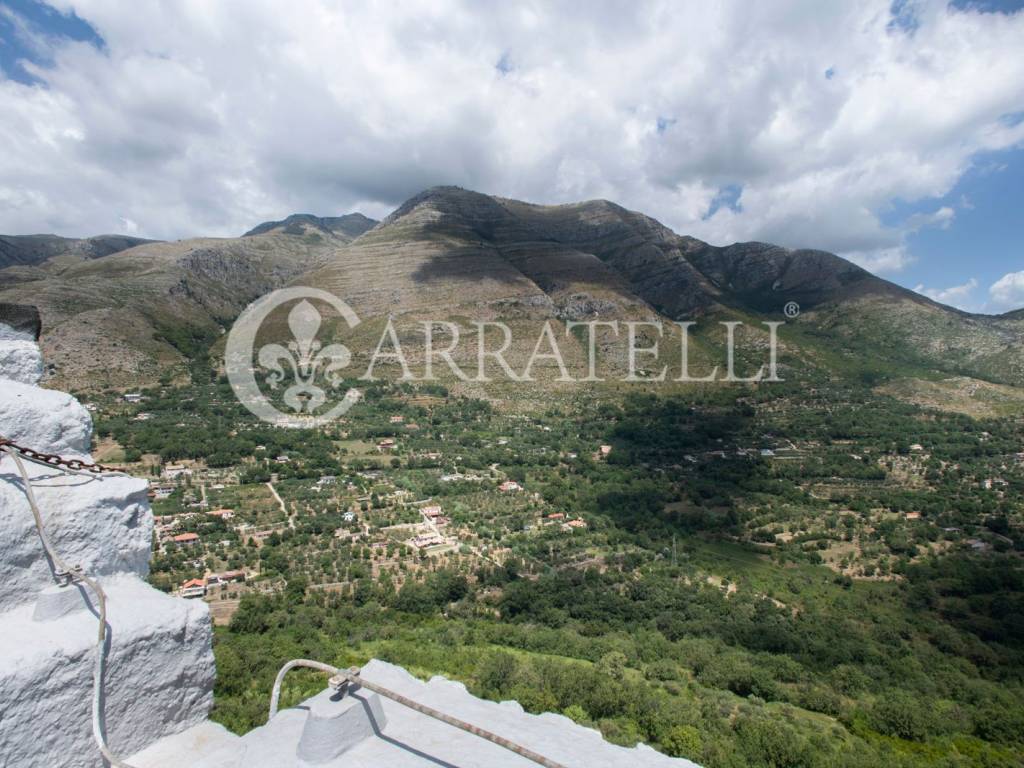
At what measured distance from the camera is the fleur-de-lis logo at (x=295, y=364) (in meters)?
62.9

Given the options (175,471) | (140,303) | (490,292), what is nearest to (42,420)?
(175,471)

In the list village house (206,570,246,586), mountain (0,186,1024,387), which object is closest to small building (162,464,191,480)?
village house (206,570,246,586)

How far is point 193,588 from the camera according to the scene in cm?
2441

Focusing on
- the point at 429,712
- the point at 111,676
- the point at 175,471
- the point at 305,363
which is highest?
the point at 305,363

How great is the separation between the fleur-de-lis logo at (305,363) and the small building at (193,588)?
42.4 m

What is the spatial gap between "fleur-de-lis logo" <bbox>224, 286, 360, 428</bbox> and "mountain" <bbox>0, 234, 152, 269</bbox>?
8235 centimetres

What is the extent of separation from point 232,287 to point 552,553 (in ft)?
319

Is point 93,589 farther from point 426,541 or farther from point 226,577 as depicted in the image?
point 426,541

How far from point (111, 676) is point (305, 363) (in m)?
77.6

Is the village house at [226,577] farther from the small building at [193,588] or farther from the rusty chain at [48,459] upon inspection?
the rusty chain at [48,459]

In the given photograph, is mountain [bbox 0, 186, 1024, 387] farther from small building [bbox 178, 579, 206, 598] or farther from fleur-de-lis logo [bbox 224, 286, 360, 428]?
small building [bbox 178, 579, 206, 598]

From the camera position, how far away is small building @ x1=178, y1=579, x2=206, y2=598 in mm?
23859

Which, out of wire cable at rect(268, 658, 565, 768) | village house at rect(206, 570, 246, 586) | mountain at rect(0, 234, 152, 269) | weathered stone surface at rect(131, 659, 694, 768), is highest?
mountain at rect(0, 234, 152, 269)

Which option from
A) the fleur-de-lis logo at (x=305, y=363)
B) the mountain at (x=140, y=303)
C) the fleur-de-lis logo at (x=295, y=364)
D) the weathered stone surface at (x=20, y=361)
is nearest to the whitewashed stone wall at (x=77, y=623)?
the weathered stone surface at (x=20, y=361)
